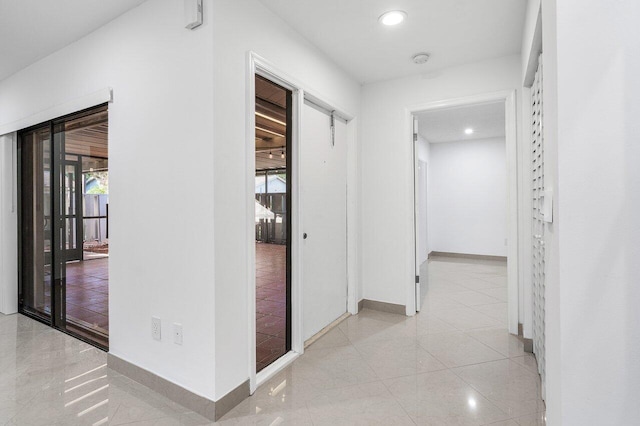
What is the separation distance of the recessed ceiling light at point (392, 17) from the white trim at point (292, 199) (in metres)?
0.74

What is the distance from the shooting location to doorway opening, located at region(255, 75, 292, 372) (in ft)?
8.75

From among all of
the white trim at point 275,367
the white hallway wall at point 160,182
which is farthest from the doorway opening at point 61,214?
the white trim at point 275,367

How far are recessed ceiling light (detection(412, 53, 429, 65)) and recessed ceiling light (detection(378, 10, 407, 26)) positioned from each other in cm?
63

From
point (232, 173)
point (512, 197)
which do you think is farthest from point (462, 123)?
point (232, 173)

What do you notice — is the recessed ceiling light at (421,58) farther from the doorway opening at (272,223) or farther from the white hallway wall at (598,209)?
the white hallway wall at (598,209)

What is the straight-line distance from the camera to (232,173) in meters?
1.96

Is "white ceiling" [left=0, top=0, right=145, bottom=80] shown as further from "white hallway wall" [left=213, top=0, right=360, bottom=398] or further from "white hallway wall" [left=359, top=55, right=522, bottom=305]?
"white hallway wall" [left=359, top=55, right=522, bottom=305]

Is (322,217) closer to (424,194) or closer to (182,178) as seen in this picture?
(182,178)

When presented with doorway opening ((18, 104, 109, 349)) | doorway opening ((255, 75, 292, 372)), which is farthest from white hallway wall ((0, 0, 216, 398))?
doorway opening ((18, 104, 109, 349))

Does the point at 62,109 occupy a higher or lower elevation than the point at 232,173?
higher

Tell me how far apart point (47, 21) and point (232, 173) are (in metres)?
1.86

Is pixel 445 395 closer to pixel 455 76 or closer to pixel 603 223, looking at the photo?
pixel 603 223

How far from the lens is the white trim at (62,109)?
238cm

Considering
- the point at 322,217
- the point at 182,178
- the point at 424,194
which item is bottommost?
the point at 322,217
